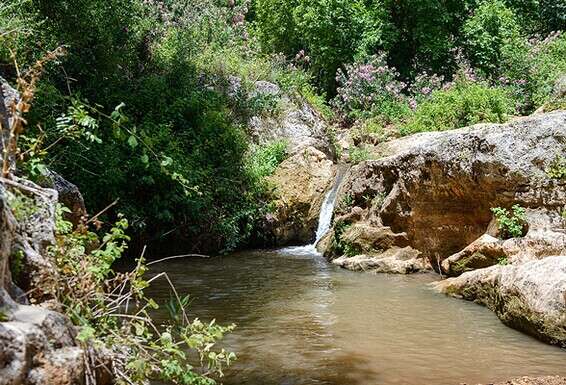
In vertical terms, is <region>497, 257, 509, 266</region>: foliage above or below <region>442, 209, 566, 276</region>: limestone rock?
below

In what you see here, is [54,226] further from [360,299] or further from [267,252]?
[267,252]

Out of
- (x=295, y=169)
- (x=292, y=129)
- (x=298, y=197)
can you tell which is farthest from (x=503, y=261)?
(x=292, y=129)

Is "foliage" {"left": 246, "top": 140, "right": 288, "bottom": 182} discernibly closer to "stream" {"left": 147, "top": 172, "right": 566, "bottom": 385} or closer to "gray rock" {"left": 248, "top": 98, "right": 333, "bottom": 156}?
"gray rock" {"left": 248, "top": 98, "right": 333, "bottom": 156}

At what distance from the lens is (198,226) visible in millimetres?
12609

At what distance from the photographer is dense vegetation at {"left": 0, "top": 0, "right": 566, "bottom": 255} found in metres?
11.7

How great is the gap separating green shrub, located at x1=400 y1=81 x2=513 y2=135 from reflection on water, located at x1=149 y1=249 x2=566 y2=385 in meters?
5.72

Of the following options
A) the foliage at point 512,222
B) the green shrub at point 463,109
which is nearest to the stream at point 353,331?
the foliage at point 512,222

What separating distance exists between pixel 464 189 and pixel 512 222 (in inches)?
44.7

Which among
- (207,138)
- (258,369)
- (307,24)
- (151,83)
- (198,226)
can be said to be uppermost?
(307,24)

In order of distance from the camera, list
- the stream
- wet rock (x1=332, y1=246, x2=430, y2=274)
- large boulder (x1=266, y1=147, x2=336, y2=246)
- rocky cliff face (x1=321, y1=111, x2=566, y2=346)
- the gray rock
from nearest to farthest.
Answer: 1. the stream
2. rocky cliff face (x1=321, y1=111, x2=566, y2=346)
3. wet rock (x1=332, y1=246, x2=430, y2=274)
4. large boulder (x1=266, y1=147, x2=336, y2=246)
5. the gray rock

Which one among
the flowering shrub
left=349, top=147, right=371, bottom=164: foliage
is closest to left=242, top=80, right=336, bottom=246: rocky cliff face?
left=349, top=147, right=371, bottom=164: foliage

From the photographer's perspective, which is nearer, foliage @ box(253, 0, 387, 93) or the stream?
the stream

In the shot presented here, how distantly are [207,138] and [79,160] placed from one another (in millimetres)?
3873

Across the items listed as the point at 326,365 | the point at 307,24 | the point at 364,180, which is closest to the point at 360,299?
the point at 326,365
